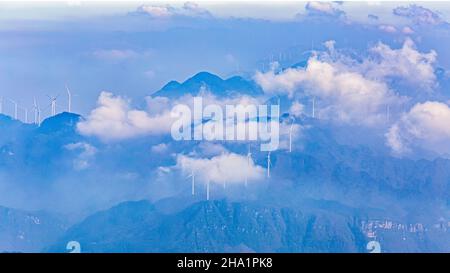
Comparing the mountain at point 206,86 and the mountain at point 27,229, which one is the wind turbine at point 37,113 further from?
the mountain at point 206,86

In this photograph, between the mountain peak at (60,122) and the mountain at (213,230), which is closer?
the mountain at (213,230)

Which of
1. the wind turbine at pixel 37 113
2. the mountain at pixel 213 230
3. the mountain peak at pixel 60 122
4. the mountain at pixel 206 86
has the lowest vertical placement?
the mountain at pixel 213 230

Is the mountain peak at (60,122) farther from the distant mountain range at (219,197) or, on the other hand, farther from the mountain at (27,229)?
the mountain at (27,229)

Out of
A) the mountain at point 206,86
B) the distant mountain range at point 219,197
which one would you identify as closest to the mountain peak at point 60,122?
the distant mountain range at point 219,197

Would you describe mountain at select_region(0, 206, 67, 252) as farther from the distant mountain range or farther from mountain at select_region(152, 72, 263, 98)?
mountain at select_region(152, 72, 263, 98)

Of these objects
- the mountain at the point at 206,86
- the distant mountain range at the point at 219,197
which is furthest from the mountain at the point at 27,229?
the mountain at the point at 206,86

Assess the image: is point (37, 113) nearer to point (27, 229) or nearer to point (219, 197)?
point (27, 229)

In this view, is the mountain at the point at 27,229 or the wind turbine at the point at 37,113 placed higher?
the wind turbine at the point at 37,113
